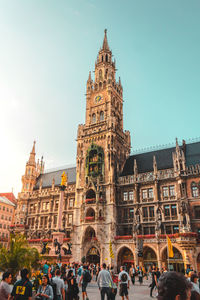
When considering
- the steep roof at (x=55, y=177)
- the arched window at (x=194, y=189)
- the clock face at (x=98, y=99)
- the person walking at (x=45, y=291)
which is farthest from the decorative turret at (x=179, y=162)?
the person walking at (x=45, y=291)

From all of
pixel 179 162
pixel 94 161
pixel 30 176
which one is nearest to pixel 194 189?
pixel 179 162

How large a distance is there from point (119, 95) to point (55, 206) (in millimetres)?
30595

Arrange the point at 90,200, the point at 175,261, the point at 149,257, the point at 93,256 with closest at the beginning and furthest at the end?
the point at 175,261 < the point at 149,257 < the point at 93,256 < the point at 90,200

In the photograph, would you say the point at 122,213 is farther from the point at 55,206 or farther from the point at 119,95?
the point at 119,95

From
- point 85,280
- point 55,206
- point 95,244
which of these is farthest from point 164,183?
point 85,280

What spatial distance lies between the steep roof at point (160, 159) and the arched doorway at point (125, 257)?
1441cm

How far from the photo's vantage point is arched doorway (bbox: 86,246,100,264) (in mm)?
40750

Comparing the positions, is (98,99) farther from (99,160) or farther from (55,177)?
(55,177)

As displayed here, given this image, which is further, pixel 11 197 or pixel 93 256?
pixel 11 197

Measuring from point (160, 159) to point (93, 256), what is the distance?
72.8 ft

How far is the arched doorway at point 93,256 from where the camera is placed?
40750mm

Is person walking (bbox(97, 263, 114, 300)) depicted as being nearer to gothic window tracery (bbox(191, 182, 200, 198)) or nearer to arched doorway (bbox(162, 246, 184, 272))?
arched doorway (bbox(162, 246, 184, 272))

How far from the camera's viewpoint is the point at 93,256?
4141 cm

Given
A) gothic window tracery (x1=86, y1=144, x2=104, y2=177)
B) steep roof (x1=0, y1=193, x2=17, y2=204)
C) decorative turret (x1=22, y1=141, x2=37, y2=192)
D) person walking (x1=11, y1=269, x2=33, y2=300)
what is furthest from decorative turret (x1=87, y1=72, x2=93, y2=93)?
person walking (x1=11, y1=269, x2=33, y2=300)
